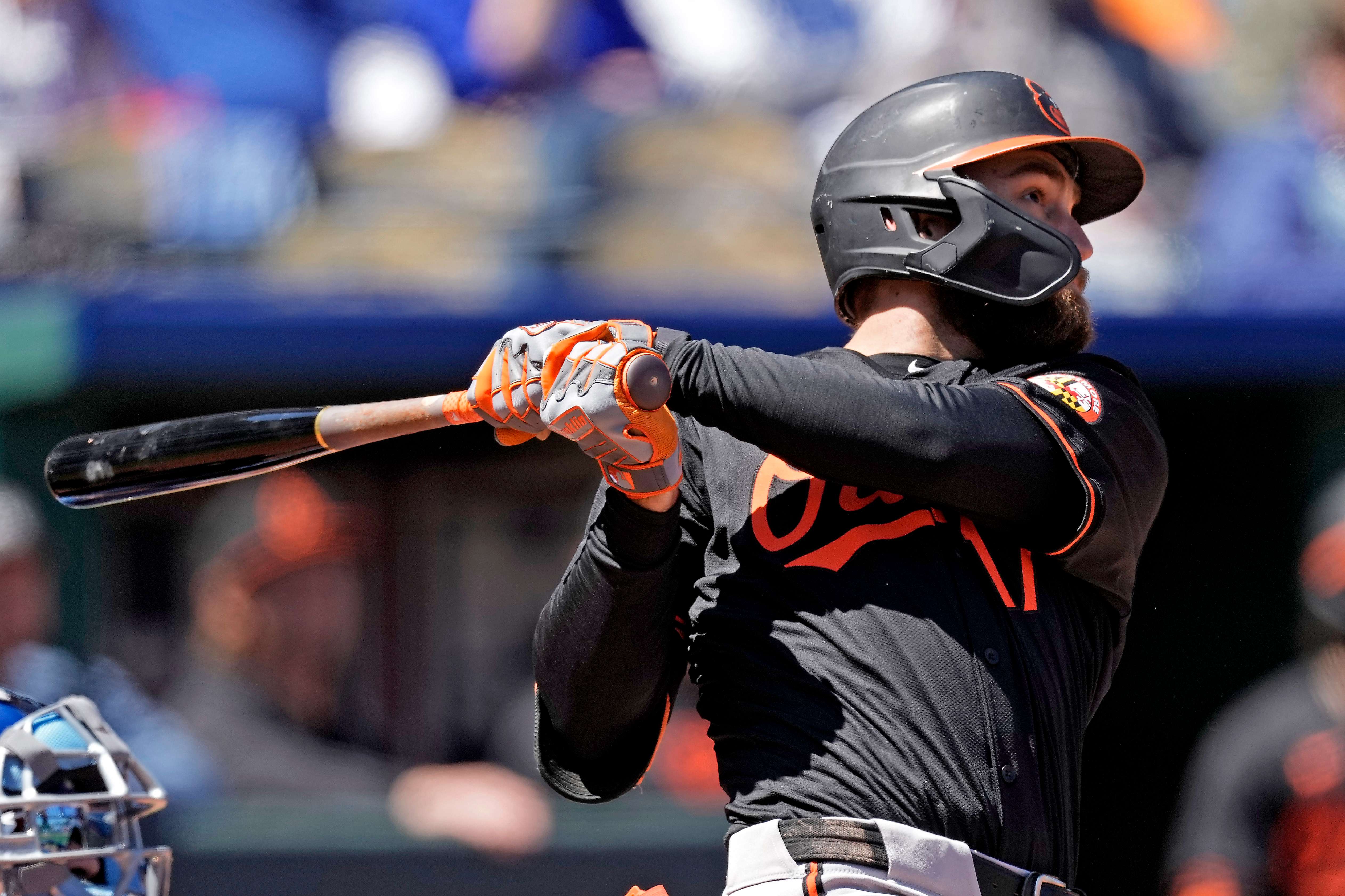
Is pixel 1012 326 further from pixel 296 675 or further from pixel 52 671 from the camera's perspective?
pixel 296 675

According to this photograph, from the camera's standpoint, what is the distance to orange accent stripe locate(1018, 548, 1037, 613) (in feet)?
6.24

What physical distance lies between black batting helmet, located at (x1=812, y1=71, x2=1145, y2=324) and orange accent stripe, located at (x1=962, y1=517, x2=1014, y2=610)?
30 centimetres

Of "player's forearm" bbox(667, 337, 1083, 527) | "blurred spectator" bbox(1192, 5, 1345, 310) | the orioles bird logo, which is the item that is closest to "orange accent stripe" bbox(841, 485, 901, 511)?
"player's forearm" bbox(667, 337, 1083, 527)

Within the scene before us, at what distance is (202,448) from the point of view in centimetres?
223

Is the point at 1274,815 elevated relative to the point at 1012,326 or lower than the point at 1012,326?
lower

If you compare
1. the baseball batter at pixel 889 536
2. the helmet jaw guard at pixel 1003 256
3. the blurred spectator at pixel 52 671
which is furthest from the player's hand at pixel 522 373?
the blurred spectator at pixel 52 671

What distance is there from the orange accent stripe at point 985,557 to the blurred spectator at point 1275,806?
3020 millimetres

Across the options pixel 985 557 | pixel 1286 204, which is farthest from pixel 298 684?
pixel 1286 204

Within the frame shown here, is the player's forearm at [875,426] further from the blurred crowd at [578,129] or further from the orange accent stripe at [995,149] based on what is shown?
the blurred crowd at [578,129]

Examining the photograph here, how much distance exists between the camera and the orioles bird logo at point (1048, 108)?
2.13m

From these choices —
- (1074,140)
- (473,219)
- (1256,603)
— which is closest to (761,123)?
(473,219)

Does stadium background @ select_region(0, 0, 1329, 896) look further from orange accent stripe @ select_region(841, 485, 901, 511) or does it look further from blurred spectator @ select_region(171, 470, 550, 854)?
orange accent stripe @ select_region(841, 485, 901, 511)

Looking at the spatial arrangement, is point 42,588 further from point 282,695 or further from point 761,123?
point 761,123

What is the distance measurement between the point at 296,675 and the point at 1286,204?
4.25 m
